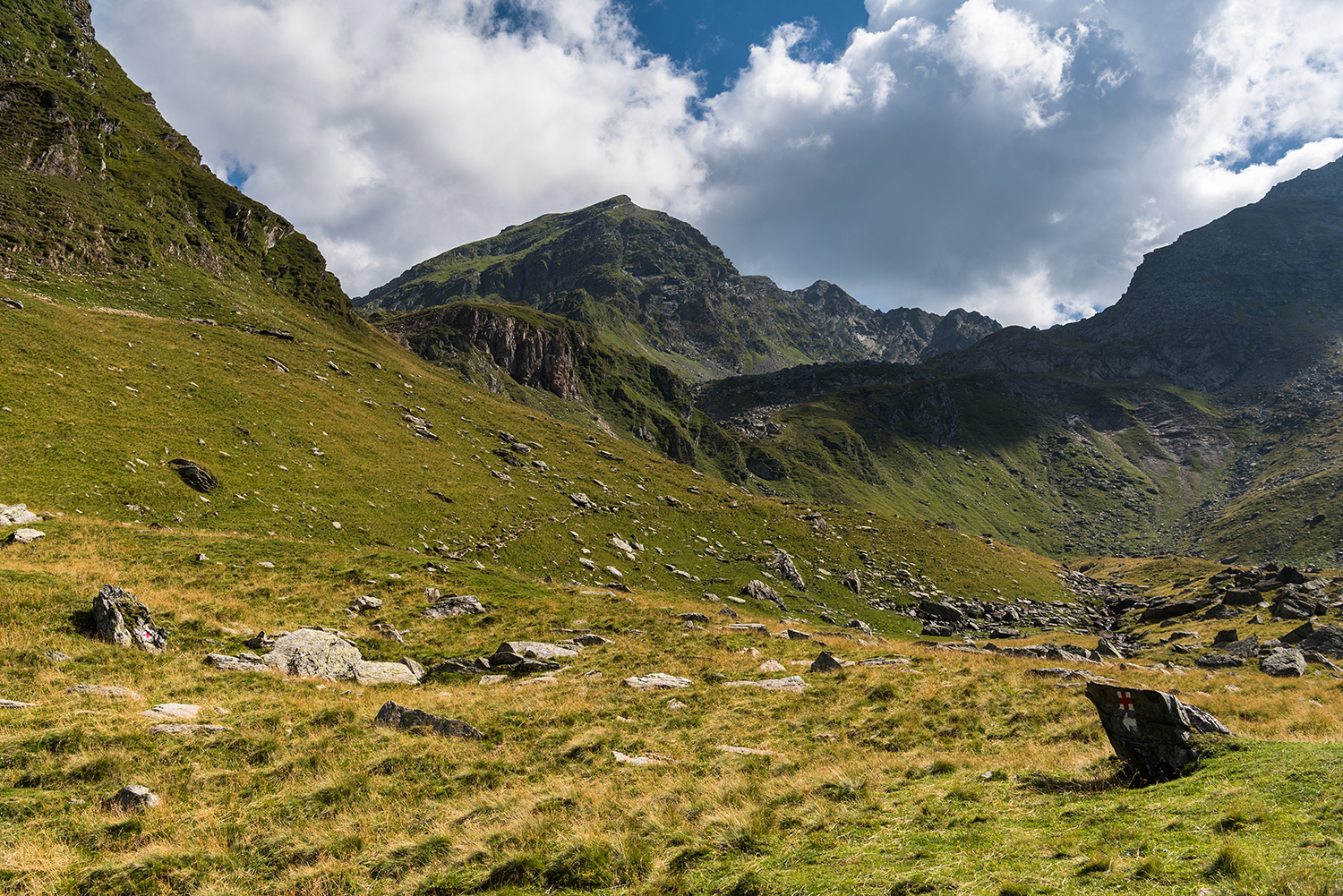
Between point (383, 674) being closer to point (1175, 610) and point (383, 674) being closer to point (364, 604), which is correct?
point (364, 604)

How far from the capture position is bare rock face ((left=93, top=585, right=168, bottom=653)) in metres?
17.6

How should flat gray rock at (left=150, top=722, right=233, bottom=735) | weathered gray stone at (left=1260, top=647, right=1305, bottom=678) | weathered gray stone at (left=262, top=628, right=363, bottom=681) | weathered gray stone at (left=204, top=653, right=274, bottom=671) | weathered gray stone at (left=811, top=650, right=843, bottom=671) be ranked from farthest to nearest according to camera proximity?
weathered gray stone at (left=1260, top=647, right=1305, bottom=678) < weathered gray stone at (left=811, top=650, right=843, bottom=671) < weathered gray stone at (left=262, top=628, right=363, bottom=681) < weathered gray stone at (left=204, top=653, right=274, bottom=671) < flat gray rock at (left=150, top=722, right=233, bottom=735)

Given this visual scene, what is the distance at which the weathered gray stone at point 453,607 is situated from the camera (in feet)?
90.2

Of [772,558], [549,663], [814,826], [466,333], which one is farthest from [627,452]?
[466,333]

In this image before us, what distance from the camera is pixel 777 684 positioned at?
21516mm

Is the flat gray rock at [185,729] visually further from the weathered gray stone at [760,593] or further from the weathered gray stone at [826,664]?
the weathered gray stone at [760,593]

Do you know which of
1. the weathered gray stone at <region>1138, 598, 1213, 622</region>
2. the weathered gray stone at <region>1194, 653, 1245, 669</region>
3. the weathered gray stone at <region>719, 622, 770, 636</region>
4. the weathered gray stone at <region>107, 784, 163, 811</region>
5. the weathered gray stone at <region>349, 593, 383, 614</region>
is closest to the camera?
the weathered gray stone at <region>107, 784, 163, 811</region>

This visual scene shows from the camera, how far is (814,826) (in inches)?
412

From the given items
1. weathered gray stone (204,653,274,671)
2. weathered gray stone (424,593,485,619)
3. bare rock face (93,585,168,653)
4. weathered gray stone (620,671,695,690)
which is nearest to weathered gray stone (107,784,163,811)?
weathered gray stone (204,653,274,671)

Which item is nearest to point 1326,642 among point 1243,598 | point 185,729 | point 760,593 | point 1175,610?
point 1243,598

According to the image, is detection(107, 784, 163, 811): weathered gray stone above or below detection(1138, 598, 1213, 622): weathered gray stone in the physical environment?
above

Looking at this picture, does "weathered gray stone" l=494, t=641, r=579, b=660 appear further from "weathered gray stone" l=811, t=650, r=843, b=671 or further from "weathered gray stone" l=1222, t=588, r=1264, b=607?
"weathered gray stone" l=1222, t=588, r=1264, b=607

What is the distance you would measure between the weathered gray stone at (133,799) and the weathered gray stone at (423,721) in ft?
17.3

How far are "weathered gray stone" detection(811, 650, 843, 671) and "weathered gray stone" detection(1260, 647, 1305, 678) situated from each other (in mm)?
23616
